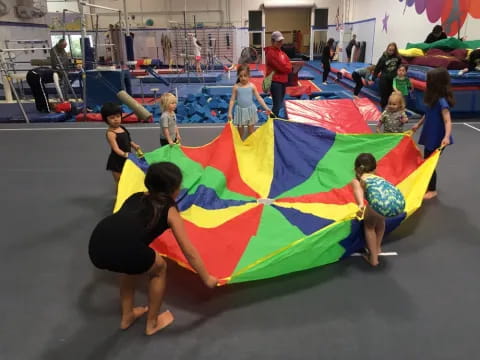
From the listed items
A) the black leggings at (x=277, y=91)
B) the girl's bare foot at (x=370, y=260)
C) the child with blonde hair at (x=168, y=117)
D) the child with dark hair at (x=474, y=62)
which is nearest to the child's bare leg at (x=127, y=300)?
the girl's bare foot at (x=370, y=260)

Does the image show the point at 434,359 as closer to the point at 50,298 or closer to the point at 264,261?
the point at 264,261

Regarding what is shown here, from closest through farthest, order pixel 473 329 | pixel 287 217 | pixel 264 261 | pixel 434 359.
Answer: pixel 434 359, pixel 473 329, pixel 264 261, pixel 287 217

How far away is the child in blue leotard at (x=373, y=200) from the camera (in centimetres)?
210

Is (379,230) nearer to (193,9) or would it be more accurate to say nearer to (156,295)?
(156,295)

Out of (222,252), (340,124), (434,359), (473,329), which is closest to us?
(434,359)

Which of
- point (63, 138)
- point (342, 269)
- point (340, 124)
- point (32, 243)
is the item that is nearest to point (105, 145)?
point (63, 138)

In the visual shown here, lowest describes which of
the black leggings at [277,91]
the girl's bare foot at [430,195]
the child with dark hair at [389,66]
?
the girl's bare foot at [430,195]

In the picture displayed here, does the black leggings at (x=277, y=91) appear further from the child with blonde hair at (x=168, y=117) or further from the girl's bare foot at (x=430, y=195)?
the girl's bare foot at (x=430, y=195)

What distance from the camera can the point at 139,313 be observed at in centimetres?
201

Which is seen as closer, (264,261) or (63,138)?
(264,261)

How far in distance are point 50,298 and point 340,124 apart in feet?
13.3

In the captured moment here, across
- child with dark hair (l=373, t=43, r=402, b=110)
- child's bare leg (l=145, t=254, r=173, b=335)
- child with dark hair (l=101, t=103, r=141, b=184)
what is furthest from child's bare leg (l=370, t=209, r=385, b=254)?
child with dark hair (l=373, t=43, r=402, b=110)

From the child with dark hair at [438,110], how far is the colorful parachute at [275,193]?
0.17m

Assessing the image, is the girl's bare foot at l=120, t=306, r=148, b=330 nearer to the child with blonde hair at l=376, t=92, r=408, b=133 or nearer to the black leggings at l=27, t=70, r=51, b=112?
the child with blonde hair at l=376, t=92, r=408, b=133
